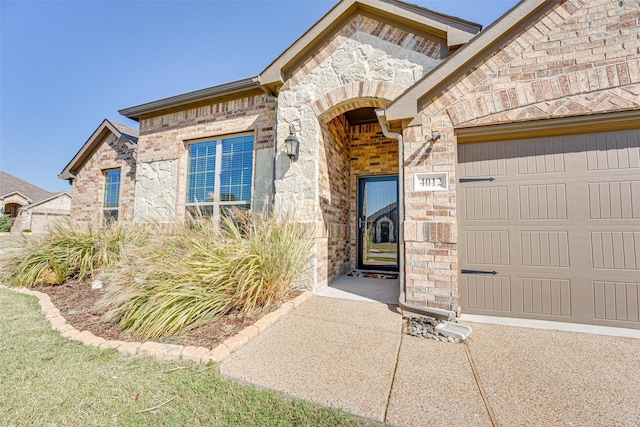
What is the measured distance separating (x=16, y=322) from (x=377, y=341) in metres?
4.53

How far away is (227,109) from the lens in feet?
20.0

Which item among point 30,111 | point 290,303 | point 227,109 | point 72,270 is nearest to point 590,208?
point 290,303

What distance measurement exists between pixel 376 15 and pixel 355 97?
4.90 feet

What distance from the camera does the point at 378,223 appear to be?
658 cm

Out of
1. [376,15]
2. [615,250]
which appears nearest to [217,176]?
[376,15]

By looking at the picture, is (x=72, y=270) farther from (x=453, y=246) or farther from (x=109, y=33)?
(x=109, y=33)

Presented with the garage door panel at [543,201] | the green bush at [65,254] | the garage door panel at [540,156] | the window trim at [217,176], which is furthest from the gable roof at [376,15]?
the green bush at [65,254]

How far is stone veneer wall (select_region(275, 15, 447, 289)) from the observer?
4297 mm

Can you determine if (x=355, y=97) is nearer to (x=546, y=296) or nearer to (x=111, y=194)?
(x=546, y=296)

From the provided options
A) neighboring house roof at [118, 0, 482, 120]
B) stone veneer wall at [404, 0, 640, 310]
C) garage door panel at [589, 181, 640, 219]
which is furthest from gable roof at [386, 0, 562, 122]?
garage door panel at [589, 181, 640, 219]

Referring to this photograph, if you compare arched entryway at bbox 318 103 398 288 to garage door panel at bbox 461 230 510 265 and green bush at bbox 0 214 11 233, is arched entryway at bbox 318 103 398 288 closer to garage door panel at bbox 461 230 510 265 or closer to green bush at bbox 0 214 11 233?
garage door panel at bbox 461 230 510 265

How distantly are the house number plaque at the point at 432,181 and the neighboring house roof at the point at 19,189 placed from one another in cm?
3557

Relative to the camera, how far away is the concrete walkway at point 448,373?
1.67 meters

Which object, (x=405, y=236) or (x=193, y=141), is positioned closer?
(x=405, y=236)
